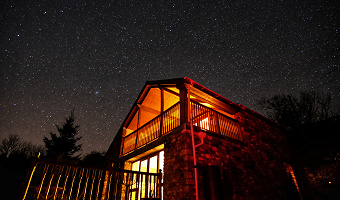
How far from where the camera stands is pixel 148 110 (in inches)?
454

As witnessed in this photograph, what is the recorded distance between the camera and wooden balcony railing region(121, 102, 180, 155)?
8106 mm

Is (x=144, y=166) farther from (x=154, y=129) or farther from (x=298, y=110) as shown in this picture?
(x=298, y=110)

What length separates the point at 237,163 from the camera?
7.95 m

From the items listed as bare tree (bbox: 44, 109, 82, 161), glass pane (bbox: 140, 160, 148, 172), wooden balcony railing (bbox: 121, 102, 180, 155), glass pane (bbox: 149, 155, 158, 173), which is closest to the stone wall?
wooden balcony railing (bbox: 121, 102, 180, 155)

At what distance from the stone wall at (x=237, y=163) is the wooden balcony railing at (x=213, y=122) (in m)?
0.40

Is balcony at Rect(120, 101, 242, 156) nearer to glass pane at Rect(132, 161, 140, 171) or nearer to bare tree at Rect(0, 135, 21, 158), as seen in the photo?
glass pane at Rect(132, 161, 140, 171)

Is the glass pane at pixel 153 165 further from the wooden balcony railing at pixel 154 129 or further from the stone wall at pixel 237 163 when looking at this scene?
the stone wall at pixel 237 163

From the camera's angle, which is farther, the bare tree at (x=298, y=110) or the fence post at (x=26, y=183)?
the bare tree at (x=298, y=110)

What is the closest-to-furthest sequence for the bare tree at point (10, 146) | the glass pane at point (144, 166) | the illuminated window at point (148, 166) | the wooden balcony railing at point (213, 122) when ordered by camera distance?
1. the wooden balcony railing at point (213, 122)
2. the illuminated window at point (148, 166)
3. the glass pane at point (144, 166)
4. the bare tree at point (10, 146)

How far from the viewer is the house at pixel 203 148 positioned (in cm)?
627

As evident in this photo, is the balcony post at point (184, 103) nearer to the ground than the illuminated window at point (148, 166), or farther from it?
farther from it

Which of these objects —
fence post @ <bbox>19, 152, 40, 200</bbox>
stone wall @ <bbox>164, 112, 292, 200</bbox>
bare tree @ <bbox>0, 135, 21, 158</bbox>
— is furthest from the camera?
bare tree @ <bbox>0, 135, 21, 158</bbox>

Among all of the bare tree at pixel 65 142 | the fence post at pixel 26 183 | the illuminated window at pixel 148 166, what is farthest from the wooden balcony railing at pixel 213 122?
the bare tree at pixel 65 142

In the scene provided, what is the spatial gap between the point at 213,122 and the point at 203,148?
5.78 ft
